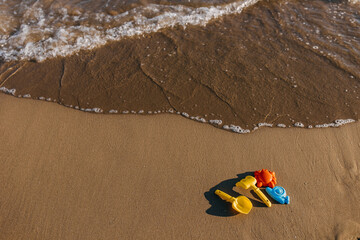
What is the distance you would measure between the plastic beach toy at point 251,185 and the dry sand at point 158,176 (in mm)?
80

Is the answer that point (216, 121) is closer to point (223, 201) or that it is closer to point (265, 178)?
point (265, 178)

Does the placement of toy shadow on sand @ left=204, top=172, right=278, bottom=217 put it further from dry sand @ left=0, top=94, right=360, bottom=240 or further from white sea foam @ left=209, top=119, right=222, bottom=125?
white sea foam @ left=209, top=119, right=222, bottom=125

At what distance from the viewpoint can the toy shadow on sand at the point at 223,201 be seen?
2.96m

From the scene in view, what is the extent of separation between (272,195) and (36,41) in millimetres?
4844

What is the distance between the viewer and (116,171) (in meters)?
3.28

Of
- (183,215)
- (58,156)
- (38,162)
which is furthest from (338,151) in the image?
(38,162)

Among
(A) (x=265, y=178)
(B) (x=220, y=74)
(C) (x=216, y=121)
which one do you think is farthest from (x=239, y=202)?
(B) (x=220, y=74)

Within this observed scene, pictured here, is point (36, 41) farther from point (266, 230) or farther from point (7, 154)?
point (266, 230)

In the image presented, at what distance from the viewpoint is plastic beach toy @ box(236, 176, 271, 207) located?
299cm

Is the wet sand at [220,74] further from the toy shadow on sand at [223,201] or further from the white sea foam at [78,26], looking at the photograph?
the toy shadow on sand at [223,201]

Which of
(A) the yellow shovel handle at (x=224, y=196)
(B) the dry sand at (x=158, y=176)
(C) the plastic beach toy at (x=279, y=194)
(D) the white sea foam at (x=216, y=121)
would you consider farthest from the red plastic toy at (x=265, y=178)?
(D) the white sea foam at (x=216, y=121)

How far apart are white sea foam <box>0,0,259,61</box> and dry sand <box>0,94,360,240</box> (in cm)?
154

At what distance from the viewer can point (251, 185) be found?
307cm

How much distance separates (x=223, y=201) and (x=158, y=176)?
0.78 m
